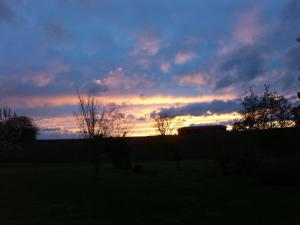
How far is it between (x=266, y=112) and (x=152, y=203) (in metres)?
16.1

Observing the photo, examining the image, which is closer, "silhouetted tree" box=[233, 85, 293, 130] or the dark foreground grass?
the dark foreground grass

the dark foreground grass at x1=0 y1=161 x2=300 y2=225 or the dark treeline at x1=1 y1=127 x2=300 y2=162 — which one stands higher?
the dark treeline at x1=1 y1=127 x2=300 y2=162

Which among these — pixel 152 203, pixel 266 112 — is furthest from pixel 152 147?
pixel 152 203

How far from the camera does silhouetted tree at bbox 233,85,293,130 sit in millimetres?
31802

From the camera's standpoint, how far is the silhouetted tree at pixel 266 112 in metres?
31.8

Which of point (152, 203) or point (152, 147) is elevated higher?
point (152, 147)

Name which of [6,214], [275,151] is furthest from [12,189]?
[275,151]

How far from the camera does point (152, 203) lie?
17.7m

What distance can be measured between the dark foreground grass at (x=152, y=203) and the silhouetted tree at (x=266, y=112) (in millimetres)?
6961

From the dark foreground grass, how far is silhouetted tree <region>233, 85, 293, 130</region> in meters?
6.96

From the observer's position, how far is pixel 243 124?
107 ft

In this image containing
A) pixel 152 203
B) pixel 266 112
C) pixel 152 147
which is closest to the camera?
pixel 152 203

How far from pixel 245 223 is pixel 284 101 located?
20249 millimetres

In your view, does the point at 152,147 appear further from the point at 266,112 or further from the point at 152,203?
the point at 152,203
